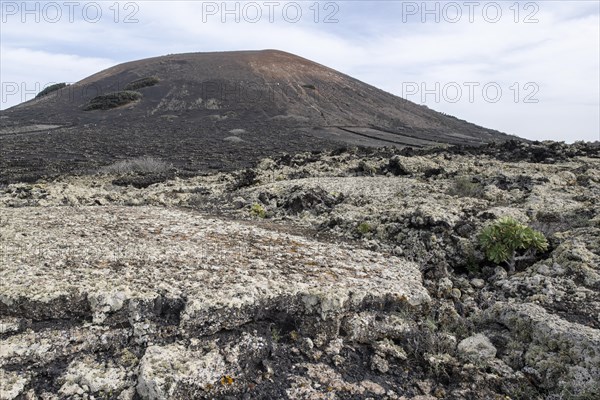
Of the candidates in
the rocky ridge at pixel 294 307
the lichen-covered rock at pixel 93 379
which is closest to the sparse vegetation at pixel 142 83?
the rocky ridge at pixel 294 307

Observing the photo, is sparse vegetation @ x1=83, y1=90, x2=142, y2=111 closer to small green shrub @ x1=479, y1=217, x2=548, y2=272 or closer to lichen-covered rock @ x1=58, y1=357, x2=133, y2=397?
small green shrub @ x1=479, y1=217, x2=548, y2=272

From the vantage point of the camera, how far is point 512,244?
251 inches

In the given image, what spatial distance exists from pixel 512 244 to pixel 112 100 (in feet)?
154

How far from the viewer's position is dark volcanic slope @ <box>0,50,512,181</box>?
81.0ft

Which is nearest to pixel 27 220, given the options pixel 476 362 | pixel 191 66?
pixel 476 362

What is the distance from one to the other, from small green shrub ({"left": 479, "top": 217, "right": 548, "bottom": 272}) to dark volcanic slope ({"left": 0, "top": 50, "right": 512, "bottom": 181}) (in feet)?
51.7

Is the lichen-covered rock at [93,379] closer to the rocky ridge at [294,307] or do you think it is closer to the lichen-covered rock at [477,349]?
the rocky ridge at [294,307]

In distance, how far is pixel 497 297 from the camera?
5.58m

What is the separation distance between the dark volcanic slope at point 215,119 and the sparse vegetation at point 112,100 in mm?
970

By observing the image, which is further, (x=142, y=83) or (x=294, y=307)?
(x=142, y=83)

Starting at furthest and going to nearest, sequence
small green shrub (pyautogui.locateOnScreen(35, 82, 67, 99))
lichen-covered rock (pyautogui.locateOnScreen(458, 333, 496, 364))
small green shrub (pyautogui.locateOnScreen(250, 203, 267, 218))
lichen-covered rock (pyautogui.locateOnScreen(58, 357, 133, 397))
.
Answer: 1. small green shrub (pyautogui.locateOnScreen(35, 82, 67, 99))
2. small green shrub (pyautogui.locateOnScreen(250, 203, 267, 218))
3. lichen-covered rock (pyautogui.locateOnScreen(458, 333, 496, 364))
4. lichen-covered rock (pyautogui.locateOnScreen(58, 357, 133, 397))

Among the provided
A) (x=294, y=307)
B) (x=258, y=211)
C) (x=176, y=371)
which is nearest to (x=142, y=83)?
(x=258, y=211)

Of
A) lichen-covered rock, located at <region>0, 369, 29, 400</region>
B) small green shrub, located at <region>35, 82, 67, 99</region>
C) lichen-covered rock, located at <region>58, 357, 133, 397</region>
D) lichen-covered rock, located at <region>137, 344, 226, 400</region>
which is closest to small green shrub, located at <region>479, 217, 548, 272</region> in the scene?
lichen-covered rock, located at <region>137, 344, 226, 400</region>

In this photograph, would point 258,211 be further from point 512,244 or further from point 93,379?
point 93,379
